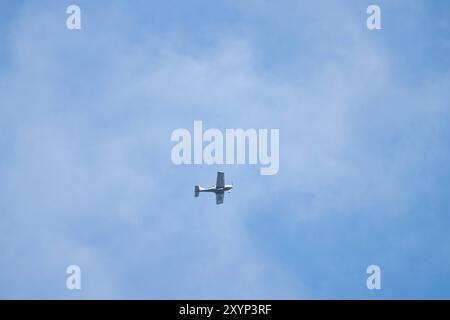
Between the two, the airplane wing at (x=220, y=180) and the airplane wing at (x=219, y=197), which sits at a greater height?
the airplane wing at (x=220, y=180)

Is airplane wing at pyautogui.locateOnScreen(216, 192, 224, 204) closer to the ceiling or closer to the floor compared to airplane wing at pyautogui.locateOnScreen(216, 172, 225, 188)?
closer to the floor

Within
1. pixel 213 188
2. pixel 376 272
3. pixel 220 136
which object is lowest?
pixel 376 272

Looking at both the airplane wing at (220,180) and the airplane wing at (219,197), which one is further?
the airplane wing at (219,197)

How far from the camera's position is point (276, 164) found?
107125 millimetres

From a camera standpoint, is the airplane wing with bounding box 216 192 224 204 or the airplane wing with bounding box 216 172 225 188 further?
the airplane wing with bounding box 216 192 224 204

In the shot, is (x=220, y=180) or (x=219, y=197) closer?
(x=220, y=180)

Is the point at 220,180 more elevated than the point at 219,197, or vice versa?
the point at 220,180
